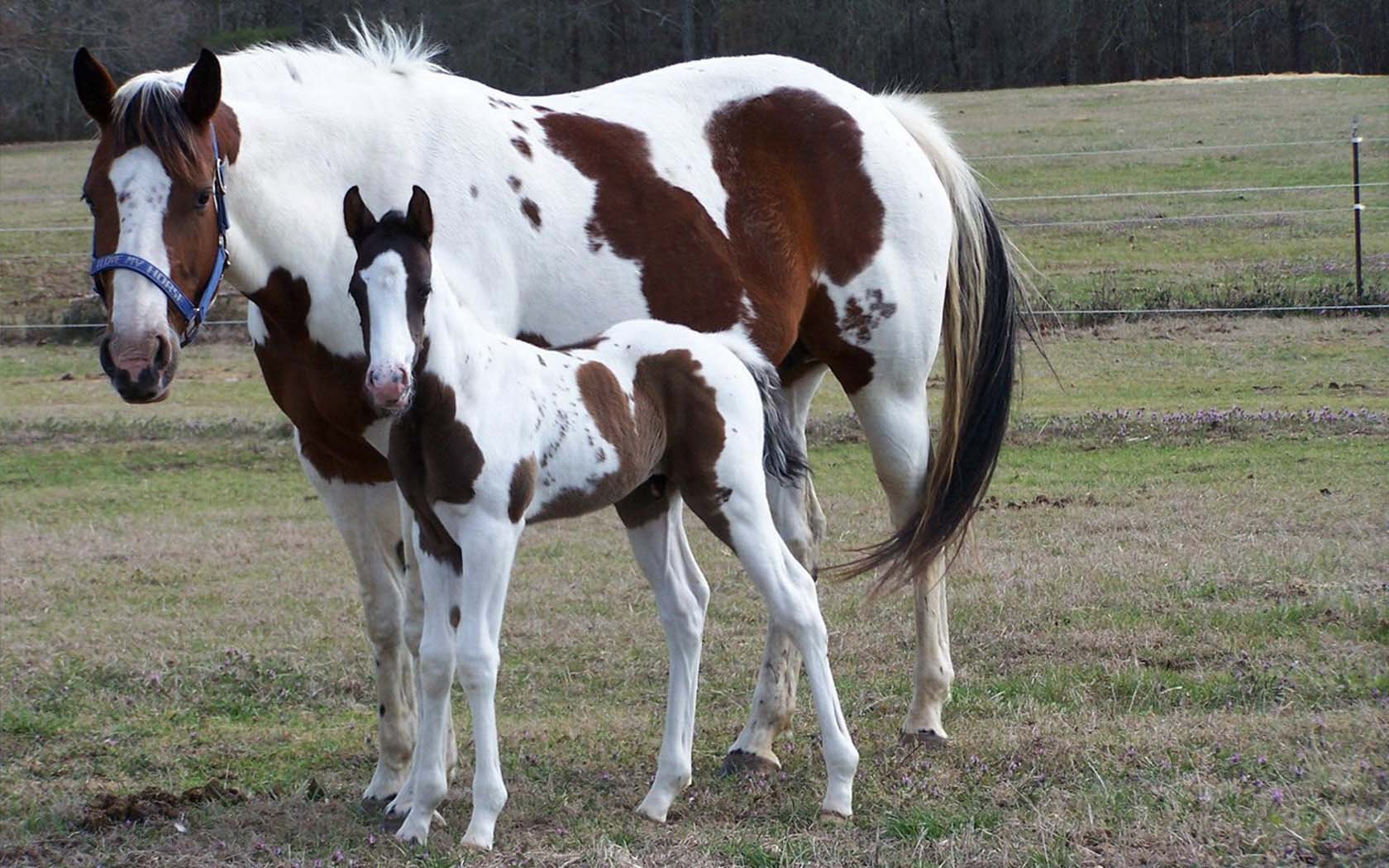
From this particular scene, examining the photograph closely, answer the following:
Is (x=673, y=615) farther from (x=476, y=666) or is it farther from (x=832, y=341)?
(x=832, y=341)

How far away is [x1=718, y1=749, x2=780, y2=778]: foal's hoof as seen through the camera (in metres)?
5.03

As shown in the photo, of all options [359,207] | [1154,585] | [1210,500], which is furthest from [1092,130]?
[359,207]

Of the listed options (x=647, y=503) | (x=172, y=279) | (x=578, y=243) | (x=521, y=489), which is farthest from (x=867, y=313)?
(x=172, y=279)

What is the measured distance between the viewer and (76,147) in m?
32.4

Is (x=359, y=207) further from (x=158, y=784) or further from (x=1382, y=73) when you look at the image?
(x=1382, y=73)

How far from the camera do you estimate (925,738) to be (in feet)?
17.1

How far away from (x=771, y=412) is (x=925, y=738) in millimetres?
1314

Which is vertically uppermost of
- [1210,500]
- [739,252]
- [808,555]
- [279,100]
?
[279,100]

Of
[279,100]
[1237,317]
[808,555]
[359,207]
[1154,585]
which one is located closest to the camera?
[359,207]

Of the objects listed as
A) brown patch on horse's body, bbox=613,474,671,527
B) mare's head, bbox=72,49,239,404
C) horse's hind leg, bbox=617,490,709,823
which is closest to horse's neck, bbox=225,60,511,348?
mare's head, bbox=72,49,239,404

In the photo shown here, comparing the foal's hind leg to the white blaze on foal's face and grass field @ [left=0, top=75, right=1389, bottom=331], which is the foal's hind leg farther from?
grass field @ [left=0, top=75, right=1389, bottom=331]

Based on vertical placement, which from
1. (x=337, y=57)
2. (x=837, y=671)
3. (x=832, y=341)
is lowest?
(x=837, y=671)

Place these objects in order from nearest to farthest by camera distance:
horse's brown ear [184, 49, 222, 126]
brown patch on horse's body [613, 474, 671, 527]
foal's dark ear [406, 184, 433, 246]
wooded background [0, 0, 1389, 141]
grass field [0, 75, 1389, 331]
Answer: foal's dark ear [406, 184, 433, 246] < horse's brown ear [184, 49, 222, 126] < brown patch on horse's body [613, 474, 671, 527] < grass field [0, 75, 1389, 331] < wooded background [0, 0, 1389, 141]

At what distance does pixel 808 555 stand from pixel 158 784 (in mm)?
2345
